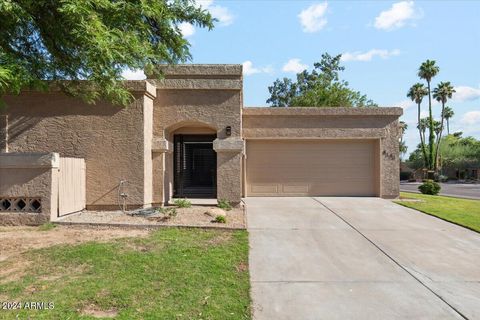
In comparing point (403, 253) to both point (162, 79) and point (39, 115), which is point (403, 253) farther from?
point (39, 115)

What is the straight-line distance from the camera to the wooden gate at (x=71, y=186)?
9.84 m

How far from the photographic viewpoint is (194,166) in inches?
583

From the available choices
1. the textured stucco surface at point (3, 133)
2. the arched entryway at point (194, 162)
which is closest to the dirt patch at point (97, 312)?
the textured stucco surface at point (3, 133)

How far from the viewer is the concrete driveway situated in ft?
16.5

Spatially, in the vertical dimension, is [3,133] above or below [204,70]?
below

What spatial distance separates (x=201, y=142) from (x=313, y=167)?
467 centimetres

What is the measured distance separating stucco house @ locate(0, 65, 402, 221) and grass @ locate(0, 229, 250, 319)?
4082mm

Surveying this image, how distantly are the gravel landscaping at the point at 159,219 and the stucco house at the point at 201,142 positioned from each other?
3.04ft

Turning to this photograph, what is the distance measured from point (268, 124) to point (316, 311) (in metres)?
10.8

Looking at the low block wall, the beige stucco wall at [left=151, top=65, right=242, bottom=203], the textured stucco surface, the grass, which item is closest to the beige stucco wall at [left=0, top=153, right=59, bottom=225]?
the low block wall

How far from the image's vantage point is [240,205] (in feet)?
40.9

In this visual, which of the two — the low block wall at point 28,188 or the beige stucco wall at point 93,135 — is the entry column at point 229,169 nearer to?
the beige stucco wall at point 93,135

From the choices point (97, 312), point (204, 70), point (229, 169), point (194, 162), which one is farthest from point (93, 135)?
point (97, 312)

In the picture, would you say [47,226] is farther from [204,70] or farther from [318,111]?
[318,111]
